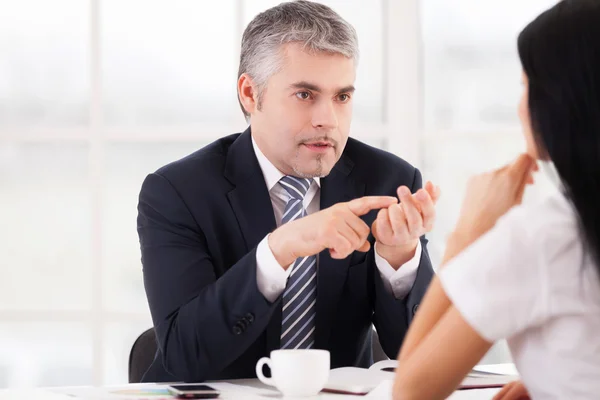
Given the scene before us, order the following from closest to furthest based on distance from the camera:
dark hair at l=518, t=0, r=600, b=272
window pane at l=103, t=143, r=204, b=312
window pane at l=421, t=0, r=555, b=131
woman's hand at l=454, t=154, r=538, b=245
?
dark hair at l=518, t=0, r=600, b=272 < woman's hand at l=454, t=154, r=538, b=245 < window pane at l=103, t=143, r=204, b=312 < window pane at l=421, t=0, r=555, b=131

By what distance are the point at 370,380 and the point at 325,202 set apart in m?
0.63

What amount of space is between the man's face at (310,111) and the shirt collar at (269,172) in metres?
0.02

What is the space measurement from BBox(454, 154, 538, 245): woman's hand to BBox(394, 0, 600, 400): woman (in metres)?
0.16

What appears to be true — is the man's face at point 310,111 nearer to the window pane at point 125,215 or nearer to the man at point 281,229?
the man at point 281,229

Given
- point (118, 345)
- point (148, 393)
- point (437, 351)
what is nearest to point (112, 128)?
point (118, 345)

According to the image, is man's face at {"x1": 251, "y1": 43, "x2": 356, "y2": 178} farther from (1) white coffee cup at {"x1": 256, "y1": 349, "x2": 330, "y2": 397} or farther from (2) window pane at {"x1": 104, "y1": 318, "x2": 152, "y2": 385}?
(2) window pane at {"x1": 104, "y1": 318, "x2": 152, "y2": 385}

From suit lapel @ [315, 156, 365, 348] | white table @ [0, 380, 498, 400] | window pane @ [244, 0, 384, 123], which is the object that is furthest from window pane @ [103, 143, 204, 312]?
white table @ [0, 380, 498, 400]

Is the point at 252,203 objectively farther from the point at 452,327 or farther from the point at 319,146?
the point at 452,327

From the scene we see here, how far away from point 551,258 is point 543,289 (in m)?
0.04

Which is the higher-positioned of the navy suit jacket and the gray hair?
the gray hair

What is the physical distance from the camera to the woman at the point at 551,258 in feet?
3.46

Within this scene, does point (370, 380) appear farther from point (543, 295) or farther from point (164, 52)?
point (164, 52)

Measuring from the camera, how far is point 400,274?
2047 millimetres

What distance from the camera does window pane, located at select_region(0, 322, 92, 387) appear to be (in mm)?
3922
